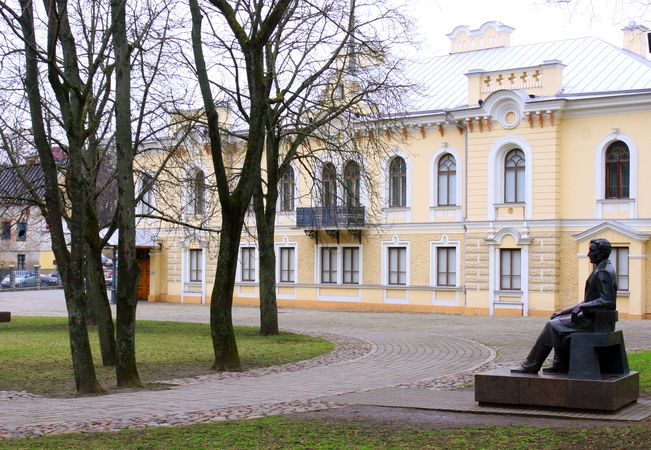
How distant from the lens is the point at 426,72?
3934cm

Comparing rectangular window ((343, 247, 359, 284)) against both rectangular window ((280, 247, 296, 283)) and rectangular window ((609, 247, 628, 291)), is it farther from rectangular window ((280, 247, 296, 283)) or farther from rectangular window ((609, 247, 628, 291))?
rectangular window ((609, 247, 628, 291))

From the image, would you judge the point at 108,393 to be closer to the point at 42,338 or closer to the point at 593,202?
the point at 42,338

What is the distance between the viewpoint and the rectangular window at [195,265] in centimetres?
4216

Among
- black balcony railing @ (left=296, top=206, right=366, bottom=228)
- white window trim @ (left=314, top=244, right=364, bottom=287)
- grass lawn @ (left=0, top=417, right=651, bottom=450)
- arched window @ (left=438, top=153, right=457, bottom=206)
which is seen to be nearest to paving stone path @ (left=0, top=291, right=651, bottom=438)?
grass lawn @ (left=0, top=417, right=651, bottom=450)

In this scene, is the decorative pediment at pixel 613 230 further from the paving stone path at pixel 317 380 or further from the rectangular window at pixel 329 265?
the rectangular window at pixel 329 265

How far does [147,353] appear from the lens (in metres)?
17.9

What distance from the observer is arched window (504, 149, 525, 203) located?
32438 mm

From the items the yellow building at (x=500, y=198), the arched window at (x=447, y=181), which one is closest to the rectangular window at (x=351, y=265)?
the yellow building at (x=500, y=198)

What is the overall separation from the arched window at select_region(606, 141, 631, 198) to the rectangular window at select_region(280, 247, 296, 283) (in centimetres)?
1459

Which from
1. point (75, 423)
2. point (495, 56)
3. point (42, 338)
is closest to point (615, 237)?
point (495, 56)

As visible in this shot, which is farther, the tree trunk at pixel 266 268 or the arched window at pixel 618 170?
the arched window at pixel 618 170

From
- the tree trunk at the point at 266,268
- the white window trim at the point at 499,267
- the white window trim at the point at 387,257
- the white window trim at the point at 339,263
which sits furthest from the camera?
the white window trim at the point at 339,263

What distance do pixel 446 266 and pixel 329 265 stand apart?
580 centimetres

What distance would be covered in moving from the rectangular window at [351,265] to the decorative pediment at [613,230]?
9883mm
